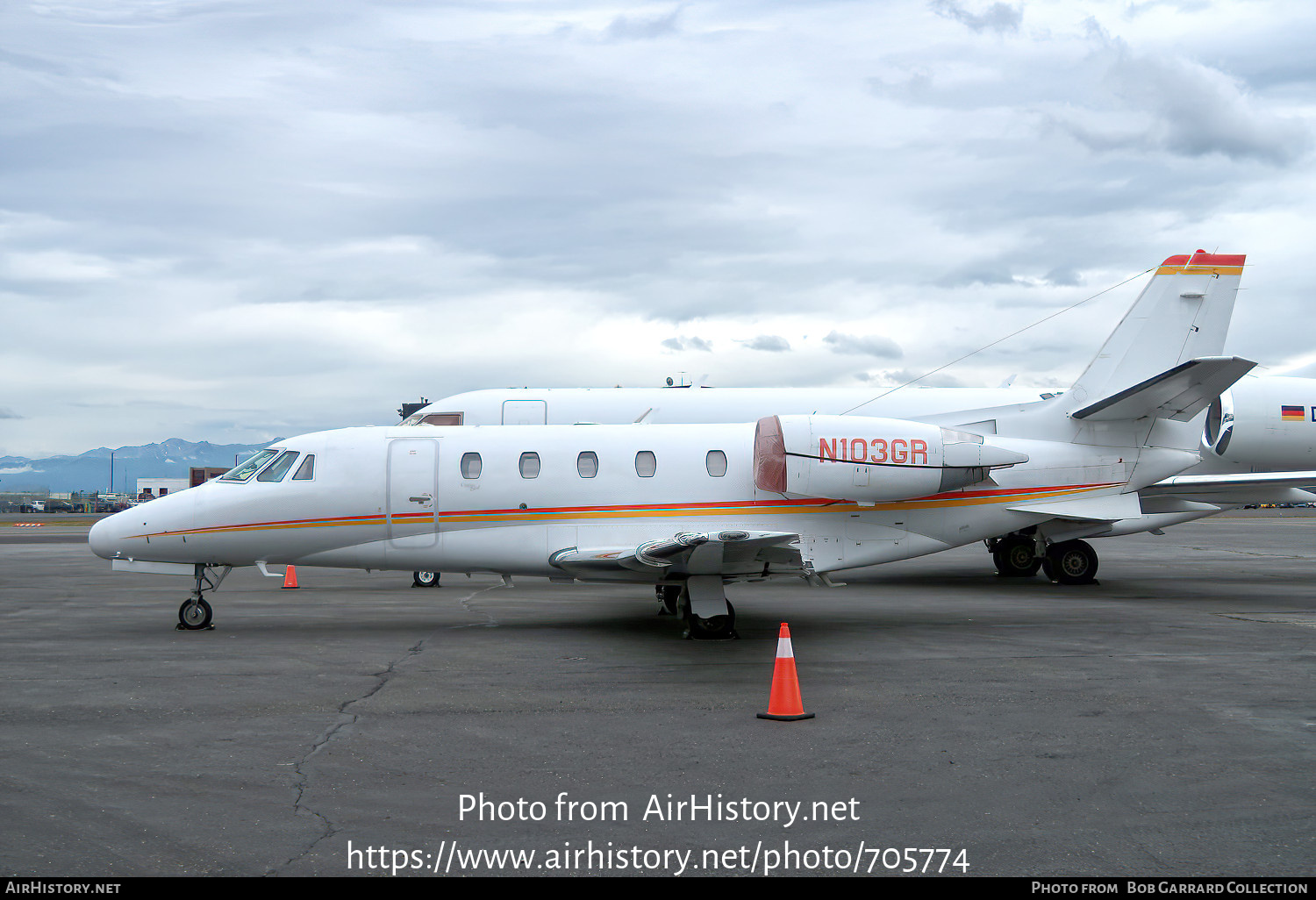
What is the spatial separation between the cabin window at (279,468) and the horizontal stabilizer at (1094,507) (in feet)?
35.6

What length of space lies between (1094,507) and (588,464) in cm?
803

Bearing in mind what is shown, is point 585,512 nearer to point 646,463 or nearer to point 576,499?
point 576,499

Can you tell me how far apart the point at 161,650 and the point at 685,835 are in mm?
9084

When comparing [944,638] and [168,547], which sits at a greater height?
[168,547]

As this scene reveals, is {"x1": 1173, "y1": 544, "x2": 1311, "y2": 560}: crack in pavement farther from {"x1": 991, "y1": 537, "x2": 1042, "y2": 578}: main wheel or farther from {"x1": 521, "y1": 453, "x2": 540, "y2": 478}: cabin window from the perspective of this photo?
{"x1": 521, "y1": 453, "x2": 540, "y2": 478}: cabin window

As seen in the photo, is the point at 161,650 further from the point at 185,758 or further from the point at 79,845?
the point at 79,845

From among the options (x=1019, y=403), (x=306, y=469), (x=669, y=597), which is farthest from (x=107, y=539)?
(x=1019, y=403)

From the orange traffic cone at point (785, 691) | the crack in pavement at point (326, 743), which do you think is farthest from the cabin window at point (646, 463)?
the orange traffic cone at point (785, 691)

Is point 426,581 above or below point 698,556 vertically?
below

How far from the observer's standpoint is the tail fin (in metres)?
16.8

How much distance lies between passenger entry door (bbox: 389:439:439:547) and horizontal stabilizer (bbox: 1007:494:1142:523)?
8.78 meters

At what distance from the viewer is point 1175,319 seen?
674 inches
